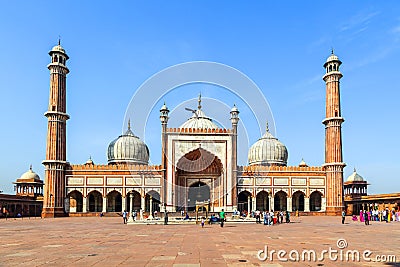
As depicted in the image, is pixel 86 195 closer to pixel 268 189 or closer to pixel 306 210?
pixel 268 189

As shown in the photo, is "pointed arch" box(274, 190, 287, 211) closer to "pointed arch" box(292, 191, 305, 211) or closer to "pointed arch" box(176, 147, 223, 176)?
"pointed arch" box(292, 191, 305, 211)

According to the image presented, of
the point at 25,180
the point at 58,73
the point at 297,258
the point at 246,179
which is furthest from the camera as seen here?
the point at 25,180

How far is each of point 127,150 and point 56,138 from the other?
11942 millimetres

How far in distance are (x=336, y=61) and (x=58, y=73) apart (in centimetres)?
2706

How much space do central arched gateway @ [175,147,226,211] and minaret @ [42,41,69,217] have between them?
11.1 meters

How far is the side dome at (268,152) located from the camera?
54.2 meters

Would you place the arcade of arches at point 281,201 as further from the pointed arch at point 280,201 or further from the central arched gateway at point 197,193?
the central arched gateway at point 197,193

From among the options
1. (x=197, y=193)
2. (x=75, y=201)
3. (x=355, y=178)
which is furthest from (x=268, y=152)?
(x=75, y=201)

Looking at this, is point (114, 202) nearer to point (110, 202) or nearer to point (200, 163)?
point (110, 202)

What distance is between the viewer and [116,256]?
9891mm

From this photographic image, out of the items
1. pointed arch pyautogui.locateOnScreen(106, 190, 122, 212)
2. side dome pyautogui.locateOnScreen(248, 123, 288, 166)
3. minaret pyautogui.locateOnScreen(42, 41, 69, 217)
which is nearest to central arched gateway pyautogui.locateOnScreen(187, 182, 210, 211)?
pointed arch pyautogui.locateOnScreen(106, 190, 122, 212)

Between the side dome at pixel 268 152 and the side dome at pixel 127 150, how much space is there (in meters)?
13.1

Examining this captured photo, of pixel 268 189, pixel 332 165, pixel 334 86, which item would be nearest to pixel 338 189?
pixel 332 165

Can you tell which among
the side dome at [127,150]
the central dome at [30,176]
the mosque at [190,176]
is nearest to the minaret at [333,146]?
the mosque at [190,176]
